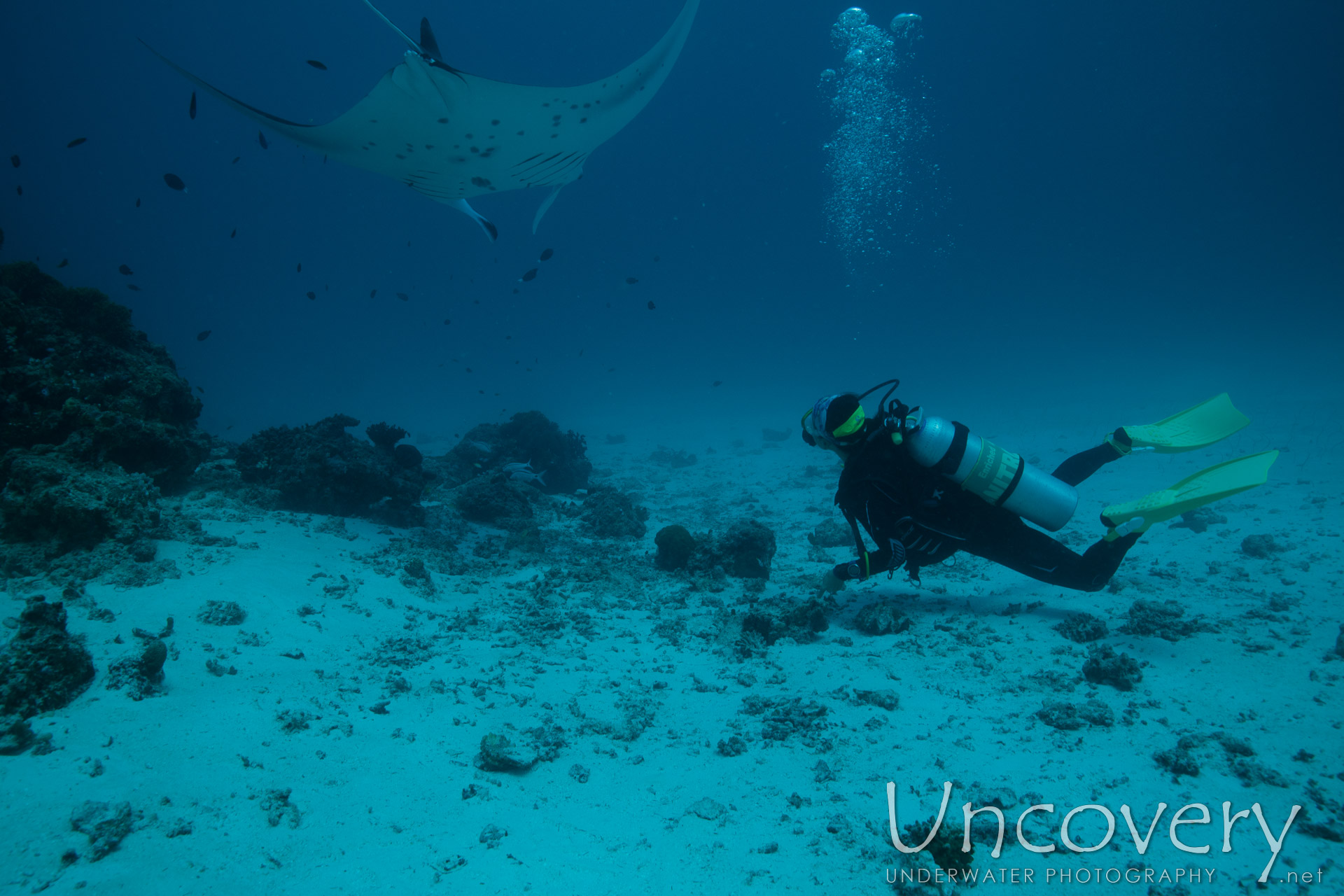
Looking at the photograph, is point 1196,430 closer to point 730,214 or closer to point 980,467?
point 980,467

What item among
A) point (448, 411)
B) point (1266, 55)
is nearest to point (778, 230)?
A: point (1266, 55)

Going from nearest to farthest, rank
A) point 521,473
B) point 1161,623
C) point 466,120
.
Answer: point 1161,623 → point 466,120 → point 521,473

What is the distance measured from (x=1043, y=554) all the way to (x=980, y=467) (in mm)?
1201

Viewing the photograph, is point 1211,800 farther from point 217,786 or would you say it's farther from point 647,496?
point 647,496

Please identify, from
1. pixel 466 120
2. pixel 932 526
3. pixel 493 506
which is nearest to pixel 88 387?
pixel 493 506

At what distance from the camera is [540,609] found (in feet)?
17.4

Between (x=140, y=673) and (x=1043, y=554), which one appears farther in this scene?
(x=1043, y=554)

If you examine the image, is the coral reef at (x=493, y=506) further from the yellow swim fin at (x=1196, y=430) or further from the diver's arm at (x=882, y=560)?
the yellow swim fin at (x=1196, y=430)

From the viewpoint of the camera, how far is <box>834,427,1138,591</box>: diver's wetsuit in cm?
465

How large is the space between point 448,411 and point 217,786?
162 feet

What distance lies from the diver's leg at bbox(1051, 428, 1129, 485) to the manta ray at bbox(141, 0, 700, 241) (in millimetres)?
6444

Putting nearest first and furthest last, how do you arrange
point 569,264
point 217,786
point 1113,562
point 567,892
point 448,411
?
point 567,892
point 217,786
point 1113,562
point 448,411
point 569,264

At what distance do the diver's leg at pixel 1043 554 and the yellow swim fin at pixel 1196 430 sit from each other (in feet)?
5.89

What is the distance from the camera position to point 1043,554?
4.80 metres
